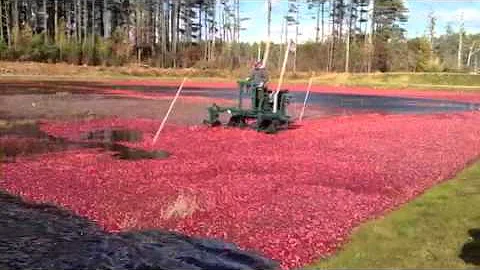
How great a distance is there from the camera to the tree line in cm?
9819

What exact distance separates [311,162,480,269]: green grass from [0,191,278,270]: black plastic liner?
152 centimetres

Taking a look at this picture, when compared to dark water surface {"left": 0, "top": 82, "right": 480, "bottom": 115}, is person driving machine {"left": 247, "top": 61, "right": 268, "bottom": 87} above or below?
above

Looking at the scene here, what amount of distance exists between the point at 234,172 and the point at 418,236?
7.11 m

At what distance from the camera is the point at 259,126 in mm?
27016

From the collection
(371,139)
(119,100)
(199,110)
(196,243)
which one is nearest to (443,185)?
(196,243)

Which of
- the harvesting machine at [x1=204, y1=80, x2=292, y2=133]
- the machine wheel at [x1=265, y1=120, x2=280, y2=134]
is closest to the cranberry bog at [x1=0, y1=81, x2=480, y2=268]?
the machine wheel at [x1=265, y1=120, x2=280, y2=134]

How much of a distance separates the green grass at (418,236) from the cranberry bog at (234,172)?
0.44m

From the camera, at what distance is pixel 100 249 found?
9.95 meters

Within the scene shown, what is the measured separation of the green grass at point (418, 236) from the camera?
30.2 ft

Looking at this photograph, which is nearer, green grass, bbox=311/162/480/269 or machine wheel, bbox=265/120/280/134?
green grass, bbox=311/162/480/269

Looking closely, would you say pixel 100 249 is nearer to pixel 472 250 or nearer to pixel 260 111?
pixel 472 250

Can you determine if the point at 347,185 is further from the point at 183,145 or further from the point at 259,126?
the point at 259,126

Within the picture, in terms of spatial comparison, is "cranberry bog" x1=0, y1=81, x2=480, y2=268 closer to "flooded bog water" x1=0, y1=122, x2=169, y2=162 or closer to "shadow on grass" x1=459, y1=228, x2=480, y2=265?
"flooded bog water" x1=0, y1=122, x2=169, y2=162

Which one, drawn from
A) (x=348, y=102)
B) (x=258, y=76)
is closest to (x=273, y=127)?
(x=258, y=76)
